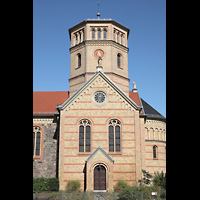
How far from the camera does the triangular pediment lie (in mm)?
27781

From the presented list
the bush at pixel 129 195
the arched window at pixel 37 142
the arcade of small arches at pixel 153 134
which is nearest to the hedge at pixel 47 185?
the arched window at pixel 37 142

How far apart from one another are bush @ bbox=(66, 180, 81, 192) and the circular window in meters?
8.43

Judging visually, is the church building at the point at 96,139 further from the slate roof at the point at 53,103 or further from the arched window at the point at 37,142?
the slate roof at the point at 53,103

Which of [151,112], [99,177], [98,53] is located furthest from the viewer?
[98,53]

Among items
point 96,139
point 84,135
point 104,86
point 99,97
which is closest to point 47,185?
point 84,135

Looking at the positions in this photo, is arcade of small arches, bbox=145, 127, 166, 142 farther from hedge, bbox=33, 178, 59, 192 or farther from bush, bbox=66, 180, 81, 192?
hedge, bbox=33, 178, 59, 192

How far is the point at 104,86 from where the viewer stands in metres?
28.5

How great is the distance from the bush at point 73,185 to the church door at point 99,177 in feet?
5.63

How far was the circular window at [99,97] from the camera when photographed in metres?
28.1

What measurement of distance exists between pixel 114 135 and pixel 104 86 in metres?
5.29

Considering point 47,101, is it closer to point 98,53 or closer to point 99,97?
point 98,53

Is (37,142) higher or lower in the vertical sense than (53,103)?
lower
